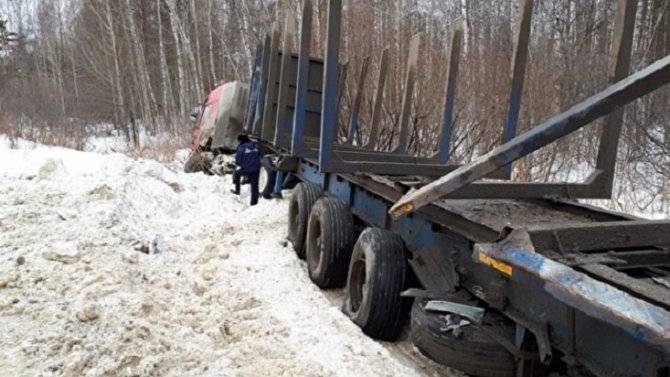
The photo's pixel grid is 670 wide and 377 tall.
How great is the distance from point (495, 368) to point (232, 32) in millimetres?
25898

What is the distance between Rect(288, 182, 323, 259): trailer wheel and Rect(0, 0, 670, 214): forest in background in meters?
2.13

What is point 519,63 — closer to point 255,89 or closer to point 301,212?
point 301,212

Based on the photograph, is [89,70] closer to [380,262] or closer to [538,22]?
[538,22]

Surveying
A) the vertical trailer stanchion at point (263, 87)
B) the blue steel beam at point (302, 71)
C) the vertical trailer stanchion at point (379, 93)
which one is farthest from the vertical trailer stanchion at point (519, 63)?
the vertical trailer stanchion at point (263, 87)

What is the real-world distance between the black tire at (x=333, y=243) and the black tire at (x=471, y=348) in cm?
176

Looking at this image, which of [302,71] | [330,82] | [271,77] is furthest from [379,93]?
[330,82]

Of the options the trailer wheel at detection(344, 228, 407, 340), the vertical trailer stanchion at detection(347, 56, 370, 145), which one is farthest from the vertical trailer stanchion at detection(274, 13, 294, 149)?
the trailer wheel at detection(344, 228, 407, 340)

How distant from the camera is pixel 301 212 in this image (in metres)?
5.59

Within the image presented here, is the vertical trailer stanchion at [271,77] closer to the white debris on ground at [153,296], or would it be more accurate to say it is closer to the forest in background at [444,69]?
the forest in background at [444,69]

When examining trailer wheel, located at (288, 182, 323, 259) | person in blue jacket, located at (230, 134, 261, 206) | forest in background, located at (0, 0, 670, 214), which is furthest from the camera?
forest in background, located at (0, 0, 670, 214)

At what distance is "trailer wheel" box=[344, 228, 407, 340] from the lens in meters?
3.57

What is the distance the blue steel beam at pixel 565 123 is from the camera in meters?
2.19

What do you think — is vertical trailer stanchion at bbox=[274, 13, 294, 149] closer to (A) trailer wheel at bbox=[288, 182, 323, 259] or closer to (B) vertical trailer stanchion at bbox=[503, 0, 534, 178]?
(A) trailer wheel at bbox=[288, 182, 323, 259]

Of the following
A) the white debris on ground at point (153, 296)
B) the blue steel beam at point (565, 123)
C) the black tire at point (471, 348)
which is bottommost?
the white debris on ground at point (153, 296)
